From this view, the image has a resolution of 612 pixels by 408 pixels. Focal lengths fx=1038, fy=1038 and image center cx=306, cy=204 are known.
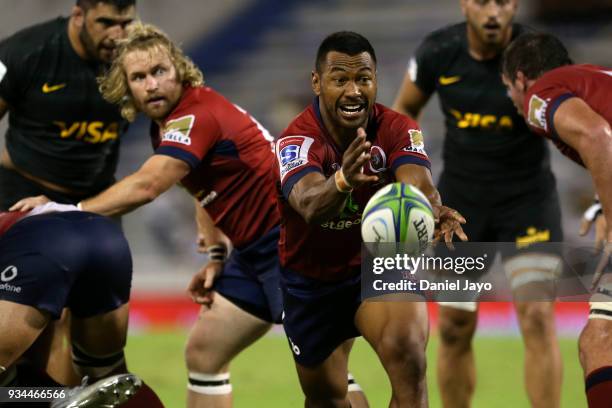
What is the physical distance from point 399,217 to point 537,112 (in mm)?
999

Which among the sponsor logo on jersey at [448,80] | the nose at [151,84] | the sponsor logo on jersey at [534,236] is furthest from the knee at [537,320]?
the nose at [151,84]

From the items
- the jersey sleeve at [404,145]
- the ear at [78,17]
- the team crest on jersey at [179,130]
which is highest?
the ear at [78,17]

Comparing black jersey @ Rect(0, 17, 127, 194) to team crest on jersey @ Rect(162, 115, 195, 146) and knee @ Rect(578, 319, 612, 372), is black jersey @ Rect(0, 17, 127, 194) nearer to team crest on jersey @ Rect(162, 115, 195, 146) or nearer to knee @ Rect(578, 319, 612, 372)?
team crest on jersey @ Rect(162, 115, 195, 146)

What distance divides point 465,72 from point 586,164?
2279 mm

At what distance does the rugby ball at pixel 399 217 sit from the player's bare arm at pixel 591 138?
67cm

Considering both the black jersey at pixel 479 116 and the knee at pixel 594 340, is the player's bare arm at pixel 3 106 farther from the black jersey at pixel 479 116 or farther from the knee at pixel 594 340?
the knee at pixel 594 340

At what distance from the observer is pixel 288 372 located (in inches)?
292

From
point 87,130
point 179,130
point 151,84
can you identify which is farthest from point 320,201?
point 87,130

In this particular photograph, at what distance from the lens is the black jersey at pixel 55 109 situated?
5.77 metres

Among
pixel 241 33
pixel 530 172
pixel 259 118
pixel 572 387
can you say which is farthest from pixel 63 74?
pixel 241 33

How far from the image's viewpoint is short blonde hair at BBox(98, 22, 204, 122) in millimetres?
5141

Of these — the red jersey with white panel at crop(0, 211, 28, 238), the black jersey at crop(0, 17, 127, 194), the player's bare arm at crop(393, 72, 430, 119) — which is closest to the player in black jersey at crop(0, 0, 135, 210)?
the black jersey at crop(0, 17, 127, 194)

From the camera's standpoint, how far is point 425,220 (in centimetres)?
361

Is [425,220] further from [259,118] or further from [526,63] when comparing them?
[259,118]
